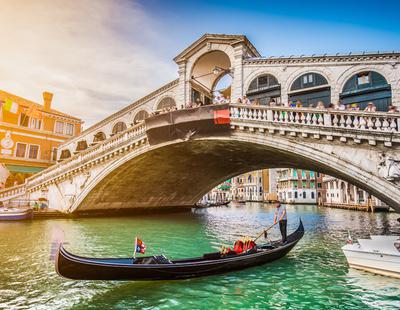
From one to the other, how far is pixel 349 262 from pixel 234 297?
330cm

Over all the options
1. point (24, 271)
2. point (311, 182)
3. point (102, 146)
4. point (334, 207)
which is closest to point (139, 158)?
point (102, 146)

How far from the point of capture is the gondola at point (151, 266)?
431 centimetres

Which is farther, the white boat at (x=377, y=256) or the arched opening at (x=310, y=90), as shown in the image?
the arched opening at (x=310, y=90)

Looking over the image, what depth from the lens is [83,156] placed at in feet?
54.4

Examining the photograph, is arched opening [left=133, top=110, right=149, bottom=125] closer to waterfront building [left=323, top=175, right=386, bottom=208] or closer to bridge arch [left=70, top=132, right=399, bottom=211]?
bridge arch [left=70, top=132, right=399, bottom=211]

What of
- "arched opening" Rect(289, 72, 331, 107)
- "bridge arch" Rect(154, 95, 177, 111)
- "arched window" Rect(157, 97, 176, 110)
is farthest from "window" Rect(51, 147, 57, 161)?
"arched opening" Rect(289, 72, 331, 107)

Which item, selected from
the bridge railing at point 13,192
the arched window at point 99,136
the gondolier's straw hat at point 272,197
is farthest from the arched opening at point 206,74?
the gondolier's straw hat at point 272,197

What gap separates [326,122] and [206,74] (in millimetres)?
9228

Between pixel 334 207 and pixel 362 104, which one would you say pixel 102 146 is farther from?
pixel 334 207

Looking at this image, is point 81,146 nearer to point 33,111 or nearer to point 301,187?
point 33,111

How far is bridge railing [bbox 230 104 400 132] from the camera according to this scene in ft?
27.4

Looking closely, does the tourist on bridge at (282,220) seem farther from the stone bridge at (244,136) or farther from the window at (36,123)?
→ the window at (36,123)

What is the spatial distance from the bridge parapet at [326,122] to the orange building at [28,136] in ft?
57.7

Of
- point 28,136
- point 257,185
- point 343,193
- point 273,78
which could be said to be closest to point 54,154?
point 28,136
